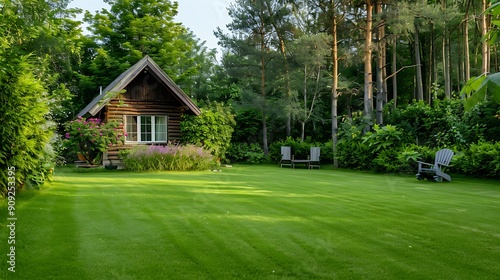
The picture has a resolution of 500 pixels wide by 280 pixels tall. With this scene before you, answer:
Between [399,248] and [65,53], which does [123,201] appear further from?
[65,53]

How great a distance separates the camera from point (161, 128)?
18.8 m

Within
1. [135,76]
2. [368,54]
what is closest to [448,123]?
[368,54]

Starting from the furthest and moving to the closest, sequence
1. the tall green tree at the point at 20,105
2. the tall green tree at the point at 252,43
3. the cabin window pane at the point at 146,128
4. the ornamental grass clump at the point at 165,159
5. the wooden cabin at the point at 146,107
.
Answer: the tall green tree at the point at 252,43 → the cabin window pane at the point at 146,128 → the wooden cabin at the point at 146,107 → the ornamental grass clump at the point at 165,159 → the tall green tree at the point at 20,105

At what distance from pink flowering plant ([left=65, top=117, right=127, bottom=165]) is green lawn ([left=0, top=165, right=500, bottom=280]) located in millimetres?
8776

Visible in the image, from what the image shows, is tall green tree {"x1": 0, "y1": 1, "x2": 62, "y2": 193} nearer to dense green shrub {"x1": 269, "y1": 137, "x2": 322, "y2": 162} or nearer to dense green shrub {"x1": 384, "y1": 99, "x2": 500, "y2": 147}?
dense green shrub {"x1": 384, "y1": 99, "x2": 500, "y2": 147}

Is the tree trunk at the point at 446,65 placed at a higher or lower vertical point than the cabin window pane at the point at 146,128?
higher

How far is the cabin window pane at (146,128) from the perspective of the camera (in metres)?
18.6

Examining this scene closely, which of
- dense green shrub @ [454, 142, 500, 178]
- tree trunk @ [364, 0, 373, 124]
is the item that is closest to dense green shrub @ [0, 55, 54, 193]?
dense green shrub @ [454, 142, 500, 178]

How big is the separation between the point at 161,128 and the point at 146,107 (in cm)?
115

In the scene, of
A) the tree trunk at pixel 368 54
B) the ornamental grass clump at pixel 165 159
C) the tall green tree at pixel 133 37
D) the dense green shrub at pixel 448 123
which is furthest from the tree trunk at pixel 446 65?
the tall green tree at pixel 133 37

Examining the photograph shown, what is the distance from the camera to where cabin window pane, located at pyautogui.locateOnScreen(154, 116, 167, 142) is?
61.5 ft

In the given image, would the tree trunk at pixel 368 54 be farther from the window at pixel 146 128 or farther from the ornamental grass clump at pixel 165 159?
the window at pixel 146 128

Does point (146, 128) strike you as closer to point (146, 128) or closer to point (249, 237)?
point (146, 128)

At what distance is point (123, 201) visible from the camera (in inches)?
281
